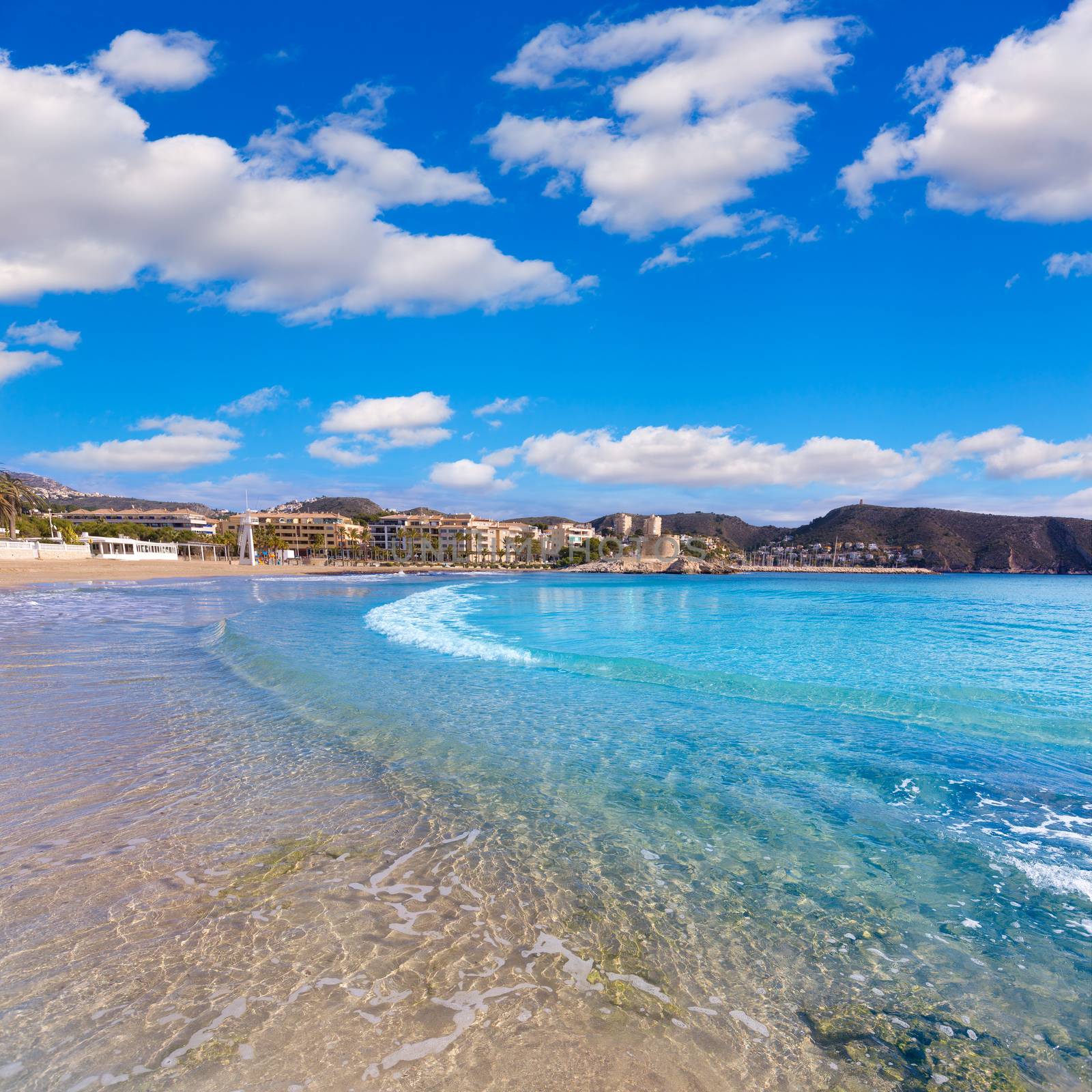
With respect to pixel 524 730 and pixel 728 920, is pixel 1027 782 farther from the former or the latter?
pixel 524 730

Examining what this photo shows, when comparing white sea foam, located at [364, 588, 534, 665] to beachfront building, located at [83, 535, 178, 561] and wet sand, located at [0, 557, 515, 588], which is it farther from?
beachfront building, located at [83, 535, 178, 561]

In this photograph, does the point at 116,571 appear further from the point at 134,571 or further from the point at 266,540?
the point at 266,540

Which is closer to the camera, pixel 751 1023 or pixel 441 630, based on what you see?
pixel 751 1023

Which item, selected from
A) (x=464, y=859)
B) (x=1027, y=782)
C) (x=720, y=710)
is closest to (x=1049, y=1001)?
(x=464, y=859)

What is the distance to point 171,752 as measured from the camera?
821cm

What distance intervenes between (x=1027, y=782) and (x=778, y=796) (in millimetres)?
3355

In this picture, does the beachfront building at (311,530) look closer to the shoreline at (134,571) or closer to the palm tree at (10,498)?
the shoreline at (134,571)

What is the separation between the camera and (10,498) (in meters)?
84.2

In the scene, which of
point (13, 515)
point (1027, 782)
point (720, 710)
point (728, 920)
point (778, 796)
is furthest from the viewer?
point (13, 515)

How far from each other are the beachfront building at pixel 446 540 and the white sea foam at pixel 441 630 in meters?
141

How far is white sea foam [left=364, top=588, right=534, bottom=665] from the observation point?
18172mm

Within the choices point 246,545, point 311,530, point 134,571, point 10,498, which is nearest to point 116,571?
point 134,571

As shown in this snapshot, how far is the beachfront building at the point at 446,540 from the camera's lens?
590 feet

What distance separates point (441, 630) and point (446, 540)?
544 feet
